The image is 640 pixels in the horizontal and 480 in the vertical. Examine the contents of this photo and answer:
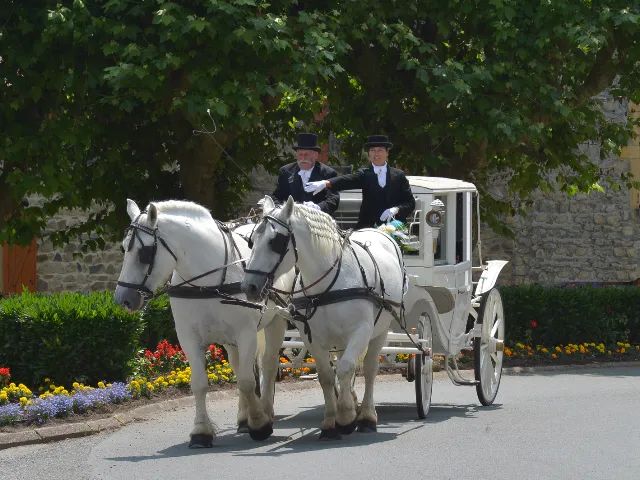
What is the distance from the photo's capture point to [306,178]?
13.3 m

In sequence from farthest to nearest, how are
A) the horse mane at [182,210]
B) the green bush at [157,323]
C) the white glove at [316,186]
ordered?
the green bush at [157,323], the white glove at [316,186], the horse mane at [182,210]

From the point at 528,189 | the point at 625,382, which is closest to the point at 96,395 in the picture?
the point at 625,382

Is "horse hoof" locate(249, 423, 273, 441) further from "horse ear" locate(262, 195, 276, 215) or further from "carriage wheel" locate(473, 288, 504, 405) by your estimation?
"carriage wheel" locate(473, 288, 504, 405)

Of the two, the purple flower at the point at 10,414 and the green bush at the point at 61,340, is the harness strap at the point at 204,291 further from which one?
the green bush at the point at 61,340

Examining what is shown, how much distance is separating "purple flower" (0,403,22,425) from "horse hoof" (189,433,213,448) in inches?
70.2

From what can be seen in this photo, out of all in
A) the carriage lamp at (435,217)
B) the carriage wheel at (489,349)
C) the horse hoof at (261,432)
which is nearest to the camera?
the horse hoof at (261,432)

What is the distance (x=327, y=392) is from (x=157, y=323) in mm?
5277

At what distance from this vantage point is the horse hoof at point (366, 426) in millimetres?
12414

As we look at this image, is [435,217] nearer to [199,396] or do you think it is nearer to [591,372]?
[199,396]

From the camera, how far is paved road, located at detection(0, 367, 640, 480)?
10234 mm

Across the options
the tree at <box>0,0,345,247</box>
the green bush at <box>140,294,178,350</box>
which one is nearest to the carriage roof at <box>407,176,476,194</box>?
the tree at <box>0,0,345,247</box>

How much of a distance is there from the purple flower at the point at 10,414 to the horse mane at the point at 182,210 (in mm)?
2287

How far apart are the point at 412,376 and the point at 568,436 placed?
2577 mm

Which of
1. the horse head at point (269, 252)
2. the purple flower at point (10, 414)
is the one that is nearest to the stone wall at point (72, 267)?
the purple flower at point (10, 414)
